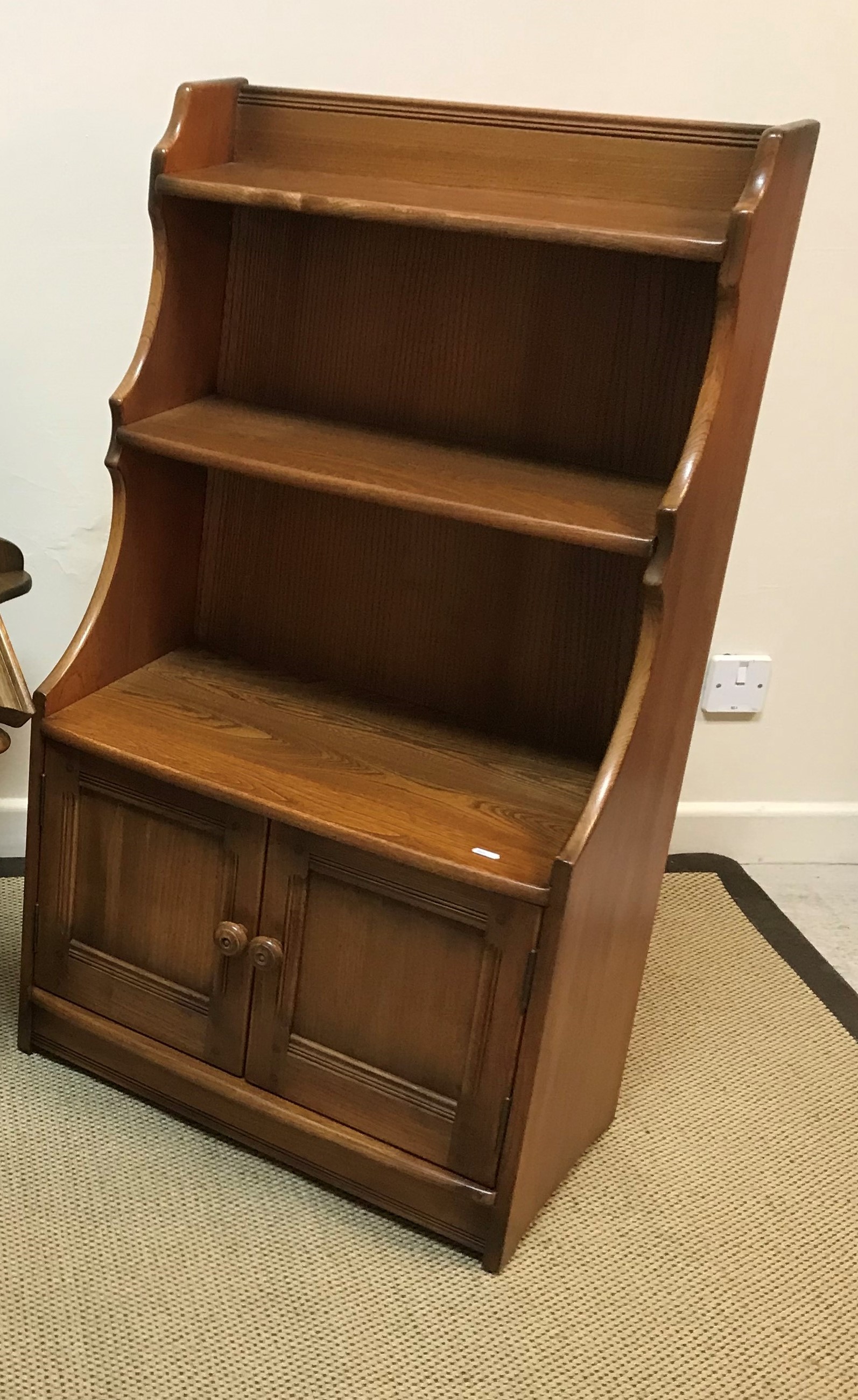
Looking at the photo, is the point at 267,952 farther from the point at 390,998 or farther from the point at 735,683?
the point at 735,683

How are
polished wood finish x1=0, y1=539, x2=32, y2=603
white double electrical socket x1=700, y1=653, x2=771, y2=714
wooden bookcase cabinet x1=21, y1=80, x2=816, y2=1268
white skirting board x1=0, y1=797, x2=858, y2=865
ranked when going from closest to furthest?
wooden bookcase cabinet x1=21, y1=80, x2=816, y2=1268, polished wood finish x1=0, y1=539, x2=32, y2=603, white double electrical socket x1=700, y1=653, x2=771, y2=714, white skirting board x1=0, y1=797, x2=858, y2=865

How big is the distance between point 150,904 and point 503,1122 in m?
0.52

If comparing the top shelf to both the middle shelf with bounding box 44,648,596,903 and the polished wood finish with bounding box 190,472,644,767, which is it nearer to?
the polished wood finish with bounding box 190,472,644,767

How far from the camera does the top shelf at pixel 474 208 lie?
1326 mm

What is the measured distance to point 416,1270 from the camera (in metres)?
1.50

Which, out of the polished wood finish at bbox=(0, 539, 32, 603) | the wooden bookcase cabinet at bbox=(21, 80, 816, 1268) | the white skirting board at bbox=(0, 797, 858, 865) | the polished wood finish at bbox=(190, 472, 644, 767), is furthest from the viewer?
the white skirting board at bbox=(0, 797, 858, 865)

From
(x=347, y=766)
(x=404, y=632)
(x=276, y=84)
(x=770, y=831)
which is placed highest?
(x=276, y=84)

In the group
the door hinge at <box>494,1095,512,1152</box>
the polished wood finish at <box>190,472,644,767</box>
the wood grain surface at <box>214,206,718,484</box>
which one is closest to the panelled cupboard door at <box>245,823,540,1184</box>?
the door hinge at <box>494,1095,512,1152</box>

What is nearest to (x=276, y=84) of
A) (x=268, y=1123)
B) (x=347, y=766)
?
(x=347, y=766)

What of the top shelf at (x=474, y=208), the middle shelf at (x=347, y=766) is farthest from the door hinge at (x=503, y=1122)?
the top shelf at (x=474, y=208)

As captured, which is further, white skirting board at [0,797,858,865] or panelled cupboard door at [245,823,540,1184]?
white skirting board at [0,797,858,865]

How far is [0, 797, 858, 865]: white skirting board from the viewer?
2.44m

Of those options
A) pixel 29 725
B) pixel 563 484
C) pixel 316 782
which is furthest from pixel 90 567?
pixel 563 484

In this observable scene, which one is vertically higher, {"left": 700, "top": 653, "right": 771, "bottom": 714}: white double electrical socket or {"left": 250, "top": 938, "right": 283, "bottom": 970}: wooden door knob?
Answer: {"left": 700, "top": 653, "right": 771, "bottom": 714}: white double electrical socket
